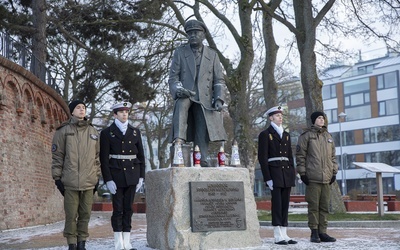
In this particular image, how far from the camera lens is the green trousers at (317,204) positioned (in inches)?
416

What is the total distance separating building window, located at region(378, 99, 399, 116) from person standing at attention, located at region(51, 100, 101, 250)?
5735cm

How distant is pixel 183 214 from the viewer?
9328 mm

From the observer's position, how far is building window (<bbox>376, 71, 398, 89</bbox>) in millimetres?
62250

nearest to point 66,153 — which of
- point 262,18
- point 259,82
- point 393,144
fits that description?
point 262,18

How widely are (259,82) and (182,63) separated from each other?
3322 centimetres

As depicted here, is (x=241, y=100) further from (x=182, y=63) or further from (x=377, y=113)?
(x=377, y=113)

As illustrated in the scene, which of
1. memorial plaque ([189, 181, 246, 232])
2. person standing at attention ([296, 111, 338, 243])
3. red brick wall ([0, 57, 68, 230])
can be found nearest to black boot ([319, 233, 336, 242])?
person standing at attention ([296, 111, 338, 243])

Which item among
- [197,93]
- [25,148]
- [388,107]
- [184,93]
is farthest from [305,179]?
[388,107]

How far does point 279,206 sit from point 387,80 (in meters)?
55.8

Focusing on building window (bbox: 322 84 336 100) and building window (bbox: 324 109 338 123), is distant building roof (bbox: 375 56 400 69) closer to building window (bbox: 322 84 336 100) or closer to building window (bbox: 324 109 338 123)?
building window (bbox: 322 84 336 100)

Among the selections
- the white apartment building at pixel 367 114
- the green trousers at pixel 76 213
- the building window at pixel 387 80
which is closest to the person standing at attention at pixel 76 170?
the green trousers at pixel 76 213

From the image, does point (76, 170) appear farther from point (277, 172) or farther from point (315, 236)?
point (315, 236)

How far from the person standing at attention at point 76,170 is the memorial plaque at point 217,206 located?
151cm

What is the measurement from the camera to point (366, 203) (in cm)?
2680
